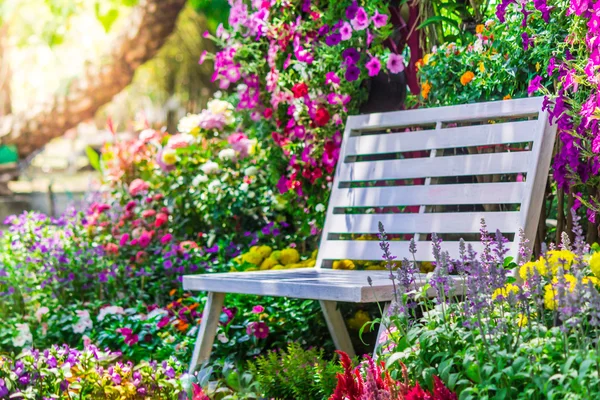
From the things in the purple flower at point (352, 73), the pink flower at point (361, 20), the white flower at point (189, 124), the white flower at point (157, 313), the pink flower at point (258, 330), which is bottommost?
the white flower at point (157, 313)

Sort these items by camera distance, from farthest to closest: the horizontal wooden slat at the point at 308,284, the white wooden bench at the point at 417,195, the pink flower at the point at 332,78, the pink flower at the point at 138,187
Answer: the pink flower at the point at 138,187, the pink flower at the point at 332,78, the white wooden bench at the point at 417,195, the horizontal wooden slat at the point at 308,284

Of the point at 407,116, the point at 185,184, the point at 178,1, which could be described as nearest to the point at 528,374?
the point at 407,116

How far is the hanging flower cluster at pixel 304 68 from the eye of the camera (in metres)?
3.73

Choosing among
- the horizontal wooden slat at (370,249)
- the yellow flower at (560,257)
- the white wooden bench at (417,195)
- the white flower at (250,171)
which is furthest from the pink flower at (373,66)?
the yellow flower at (560,257)

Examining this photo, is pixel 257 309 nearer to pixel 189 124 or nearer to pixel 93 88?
pixel 189 124

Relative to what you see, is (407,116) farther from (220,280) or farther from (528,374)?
(528,374)

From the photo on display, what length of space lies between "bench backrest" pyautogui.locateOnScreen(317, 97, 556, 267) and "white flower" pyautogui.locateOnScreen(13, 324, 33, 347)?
1355 mm

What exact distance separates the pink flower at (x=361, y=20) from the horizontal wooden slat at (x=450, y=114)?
425 millimetres

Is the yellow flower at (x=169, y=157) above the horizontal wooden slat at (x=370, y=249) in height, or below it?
above

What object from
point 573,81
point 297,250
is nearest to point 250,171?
point 297,250

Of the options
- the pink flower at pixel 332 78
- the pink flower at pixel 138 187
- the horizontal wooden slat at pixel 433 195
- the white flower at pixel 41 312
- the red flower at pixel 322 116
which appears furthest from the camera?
the pink flower at pixel 138 187

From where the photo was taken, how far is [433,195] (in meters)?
3.08

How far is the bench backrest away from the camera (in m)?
2.77

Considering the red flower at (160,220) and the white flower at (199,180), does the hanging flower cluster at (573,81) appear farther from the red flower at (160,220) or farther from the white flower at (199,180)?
the red flower at (160,220)
